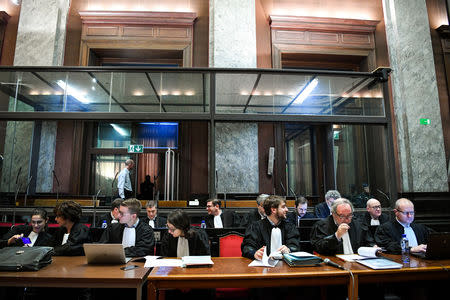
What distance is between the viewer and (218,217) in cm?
655

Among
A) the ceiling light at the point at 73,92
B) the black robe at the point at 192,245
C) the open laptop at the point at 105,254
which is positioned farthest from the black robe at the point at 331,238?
the ceiling light at the point at 73,92

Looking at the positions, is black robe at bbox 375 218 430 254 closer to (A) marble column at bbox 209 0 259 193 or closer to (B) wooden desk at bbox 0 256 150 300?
(B) wooden desk at bbox 0 256 150 300

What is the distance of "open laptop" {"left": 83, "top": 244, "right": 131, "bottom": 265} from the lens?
2947 millimetres

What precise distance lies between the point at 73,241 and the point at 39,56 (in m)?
Result: 8.18

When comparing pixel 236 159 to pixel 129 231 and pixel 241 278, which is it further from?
pixel 241 278

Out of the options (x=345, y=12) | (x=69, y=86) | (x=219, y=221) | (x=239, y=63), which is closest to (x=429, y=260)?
(x=219, y=221)

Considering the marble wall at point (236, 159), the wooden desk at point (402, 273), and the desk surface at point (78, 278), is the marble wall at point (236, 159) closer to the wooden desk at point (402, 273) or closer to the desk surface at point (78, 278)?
the wooden desk at point (402, 273)

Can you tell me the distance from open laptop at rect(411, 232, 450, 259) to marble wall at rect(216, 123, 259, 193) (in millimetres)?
6424

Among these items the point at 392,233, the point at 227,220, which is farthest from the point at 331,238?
the point at 227,220

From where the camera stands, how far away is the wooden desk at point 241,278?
2.50 meters

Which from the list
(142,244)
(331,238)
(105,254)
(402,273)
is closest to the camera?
(402,273)

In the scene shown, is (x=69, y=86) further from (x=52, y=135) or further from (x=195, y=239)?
(x=195, y=239)

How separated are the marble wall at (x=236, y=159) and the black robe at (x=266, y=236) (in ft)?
17.8

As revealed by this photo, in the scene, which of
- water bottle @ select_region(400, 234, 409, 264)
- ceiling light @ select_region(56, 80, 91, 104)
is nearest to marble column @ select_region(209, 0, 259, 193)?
ceiling light @ select_region(56, 80, 91, 104)
